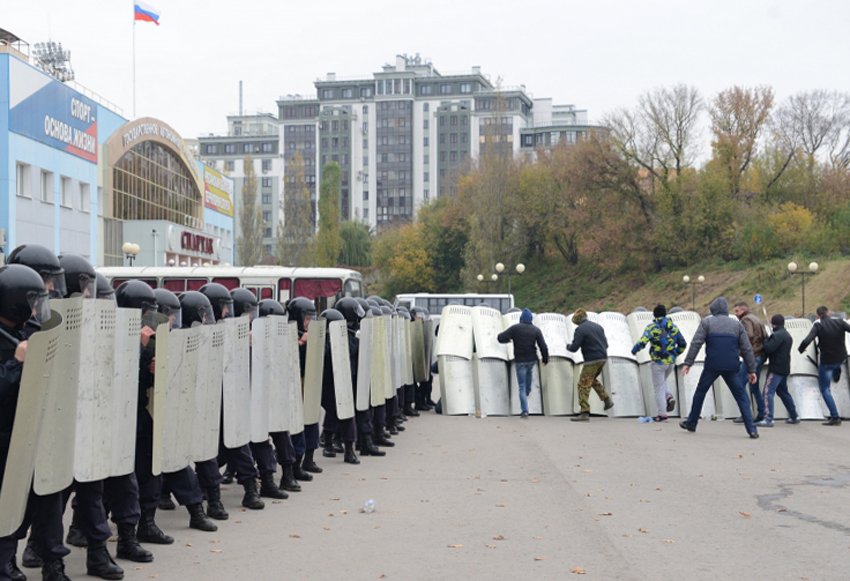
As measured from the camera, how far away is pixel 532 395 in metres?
18.9

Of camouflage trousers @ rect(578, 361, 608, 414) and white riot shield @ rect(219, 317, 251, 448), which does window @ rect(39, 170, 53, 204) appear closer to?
camouflage trousers @ rect(578, 361, 608, 414)

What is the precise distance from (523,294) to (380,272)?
54.4 feet

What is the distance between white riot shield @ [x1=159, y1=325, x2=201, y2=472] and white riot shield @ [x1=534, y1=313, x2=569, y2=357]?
11665mm

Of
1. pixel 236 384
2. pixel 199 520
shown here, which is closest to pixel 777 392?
pixel 236 384

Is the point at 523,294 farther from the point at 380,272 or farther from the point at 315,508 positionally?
the point at 315,508

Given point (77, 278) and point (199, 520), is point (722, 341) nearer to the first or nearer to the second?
point (199, 520)

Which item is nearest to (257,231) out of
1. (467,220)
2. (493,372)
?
(467,220)

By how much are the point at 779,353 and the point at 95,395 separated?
42.1ft

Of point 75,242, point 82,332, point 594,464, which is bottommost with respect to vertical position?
point 594,464

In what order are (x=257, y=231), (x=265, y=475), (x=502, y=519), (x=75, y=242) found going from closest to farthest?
(x=502, y=519) → (x=265, y=475) → (x=75, y=242) → (x=257, y=231)

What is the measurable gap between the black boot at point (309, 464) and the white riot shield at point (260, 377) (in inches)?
73.3

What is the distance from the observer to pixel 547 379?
18.8 meters

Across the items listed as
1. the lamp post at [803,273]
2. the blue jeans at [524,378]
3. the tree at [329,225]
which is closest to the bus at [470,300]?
the lamp post at [803,273]

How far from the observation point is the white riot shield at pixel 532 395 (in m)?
18.8
